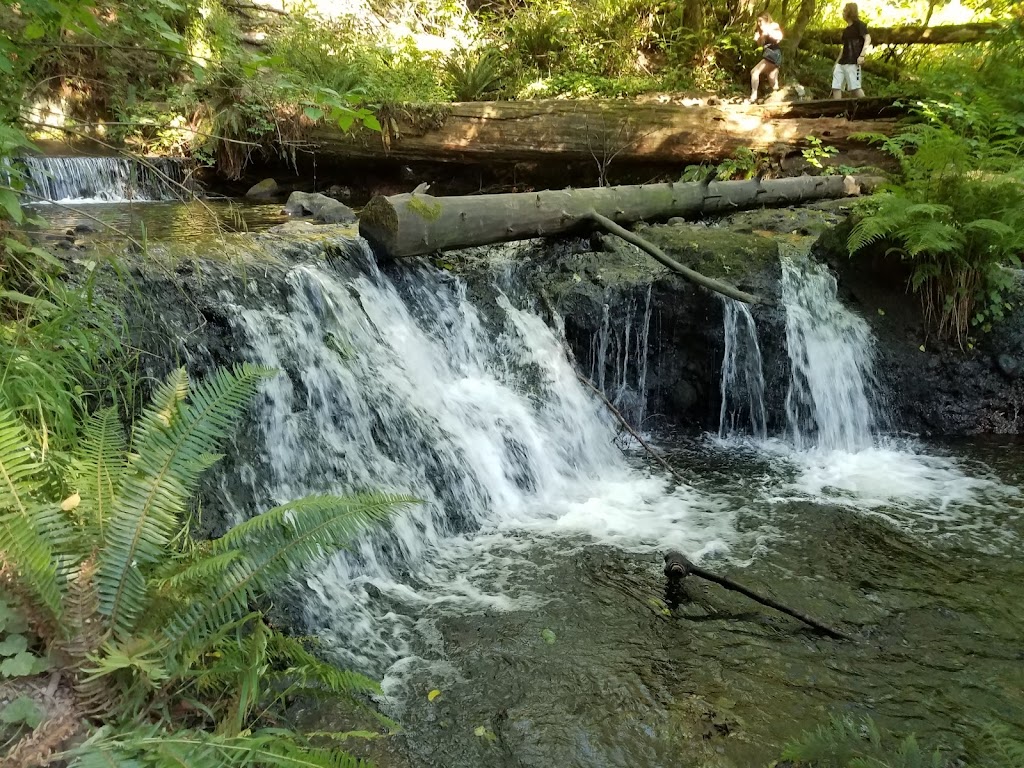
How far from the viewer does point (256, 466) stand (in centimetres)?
412

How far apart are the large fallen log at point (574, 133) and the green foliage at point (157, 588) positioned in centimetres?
780

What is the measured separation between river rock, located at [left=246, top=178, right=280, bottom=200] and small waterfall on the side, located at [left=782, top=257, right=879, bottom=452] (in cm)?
722

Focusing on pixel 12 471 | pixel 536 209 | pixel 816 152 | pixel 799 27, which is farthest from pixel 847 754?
pixel 799 27

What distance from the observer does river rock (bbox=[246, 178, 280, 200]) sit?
9758mm

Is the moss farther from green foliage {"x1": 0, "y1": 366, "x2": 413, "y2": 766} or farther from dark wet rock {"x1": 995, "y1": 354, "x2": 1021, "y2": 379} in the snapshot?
dark wet rock {"x1": 995, "y1": 354, "x2": 1021, "y2": 379}

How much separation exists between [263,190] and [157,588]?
8.67 meters

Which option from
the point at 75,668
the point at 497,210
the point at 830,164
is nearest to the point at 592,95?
the point at 830,164

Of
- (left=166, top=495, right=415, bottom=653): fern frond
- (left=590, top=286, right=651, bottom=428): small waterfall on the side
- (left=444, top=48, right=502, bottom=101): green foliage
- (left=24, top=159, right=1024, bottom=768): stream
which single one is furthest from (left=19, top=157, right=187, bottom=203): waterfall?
(left=166, top=495, right=415, bottom=653): fern frond

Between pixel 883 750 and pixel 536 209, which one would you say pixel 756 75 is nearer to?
pixel 536 209

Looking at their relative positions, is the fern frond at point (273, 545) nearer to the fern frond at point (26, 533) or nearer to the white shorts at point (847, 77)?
the fern frond at point (26, 533)

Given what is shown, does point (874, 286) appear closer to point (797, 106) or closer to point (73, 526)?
point (797, 106)

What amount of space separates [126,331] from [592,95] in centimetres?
1048

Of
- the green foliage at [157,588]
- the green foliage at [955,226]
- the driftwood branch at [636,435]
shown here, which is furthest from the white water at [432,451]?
the green foliage at [955,226]

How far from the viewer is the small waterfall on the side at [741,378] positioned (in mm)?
6777
